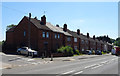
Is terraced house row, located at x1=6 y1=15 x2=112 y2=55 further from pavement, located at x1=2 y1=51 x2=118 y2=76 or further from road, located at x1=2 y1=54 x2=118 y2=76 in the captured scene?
road, located at x1=2 y1=54 x2=118 y2=76

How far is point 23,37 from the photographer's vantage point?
3950 centimetres

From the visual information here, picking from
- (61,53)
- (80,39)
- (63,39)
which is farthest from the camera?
(80,39)

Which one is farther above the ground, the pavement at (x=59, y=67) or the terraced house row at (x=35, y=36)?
the terraced house row at (x=35, y=36)

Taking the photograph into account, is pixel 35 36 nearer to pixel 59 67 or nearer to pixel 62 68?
pixel 59 67

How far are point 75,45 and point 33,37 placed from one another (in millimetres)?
20801

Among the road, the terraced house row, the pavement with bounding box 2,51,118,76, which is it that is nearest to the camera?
the road

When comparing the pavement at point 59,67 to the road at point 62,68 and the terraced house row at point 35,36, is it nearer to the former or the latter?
the road at point 62,68

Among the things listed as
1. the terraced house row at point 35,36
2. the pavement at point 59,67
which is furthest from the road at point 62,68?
the terraced house row at point 35,36

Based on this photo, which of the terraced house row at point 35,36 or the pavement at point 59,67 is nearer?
the pavement at point 59,67

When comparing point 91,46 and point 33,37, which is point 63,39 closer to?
Answer: point 33,37

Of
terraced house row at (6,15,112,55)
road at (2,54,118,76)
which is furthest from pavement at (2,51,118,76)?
terraced house row at (6,15,112,55)

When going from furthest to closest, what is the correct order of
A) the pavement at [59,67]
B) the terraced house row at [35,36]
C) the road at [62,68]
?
the terraced house row at [35,36] → the pavement at [59,67] → the road at [62,68]

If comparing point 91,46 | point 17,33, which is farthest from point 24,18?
point 91,46

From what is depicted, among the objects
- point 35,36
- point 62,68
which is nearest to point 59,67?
point 62,68
